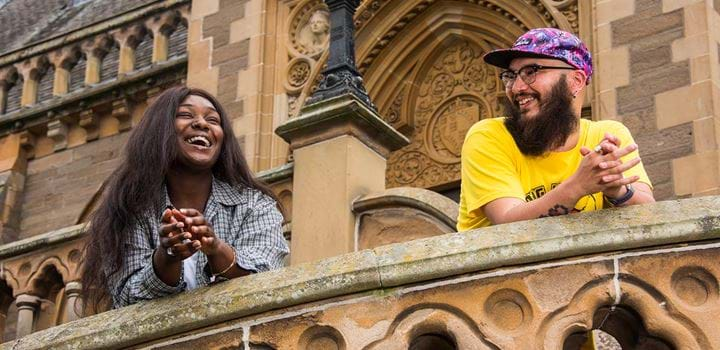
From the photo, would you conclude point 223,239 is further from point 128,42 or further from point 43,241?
point 128,42

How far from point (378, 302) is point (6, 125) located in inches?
484

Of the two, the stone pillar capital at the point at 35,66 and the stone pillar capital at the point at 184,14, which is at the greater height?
the stone pillar capital at the point at 35,66

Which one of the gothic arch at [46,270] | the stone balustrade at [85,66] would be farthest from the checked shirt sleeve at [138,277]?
the stone balustrade at [85,66]

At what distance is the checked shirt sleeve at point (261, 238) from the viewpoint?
4.20m

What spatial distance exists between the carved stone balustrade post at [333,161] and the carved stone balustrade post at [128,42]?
21.2 ft

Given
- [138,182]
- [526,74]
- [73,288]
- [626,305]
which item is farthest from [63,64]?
[626,305]

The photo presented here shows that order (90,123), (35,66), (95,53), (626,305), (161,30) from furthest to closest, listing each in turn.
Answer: (35,66)
(95,53)
(90,123)
(161,30)
(626,305)

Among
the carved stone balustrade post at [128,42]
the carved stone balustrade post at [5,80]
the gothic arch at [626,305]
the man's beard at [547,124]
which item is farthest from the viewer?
the carved stone balustrade post at [5,80]

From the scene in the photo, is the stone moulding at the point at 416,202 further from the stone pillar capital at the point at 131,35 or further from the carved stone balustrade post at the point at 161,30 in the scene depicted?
the stone pillar capital at the point at 131,35

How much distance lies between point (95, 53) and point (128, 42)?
0.51 m

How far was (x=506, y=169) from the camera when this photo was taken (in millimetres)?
4062

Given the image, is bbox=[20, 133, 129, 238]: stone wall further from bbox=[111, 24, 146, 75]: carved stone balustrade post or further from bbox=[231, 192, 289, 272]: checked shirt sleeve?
bbox=[231, 192, 289, 272]: checked shirt sleeve

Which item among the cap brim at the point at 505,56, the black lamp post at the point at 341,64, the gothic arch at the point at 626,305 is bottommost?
the gothic arch at the point at 626,305

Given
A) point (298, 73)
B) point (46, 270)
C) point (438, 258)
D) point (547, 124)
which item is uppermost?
point (298, 73)
